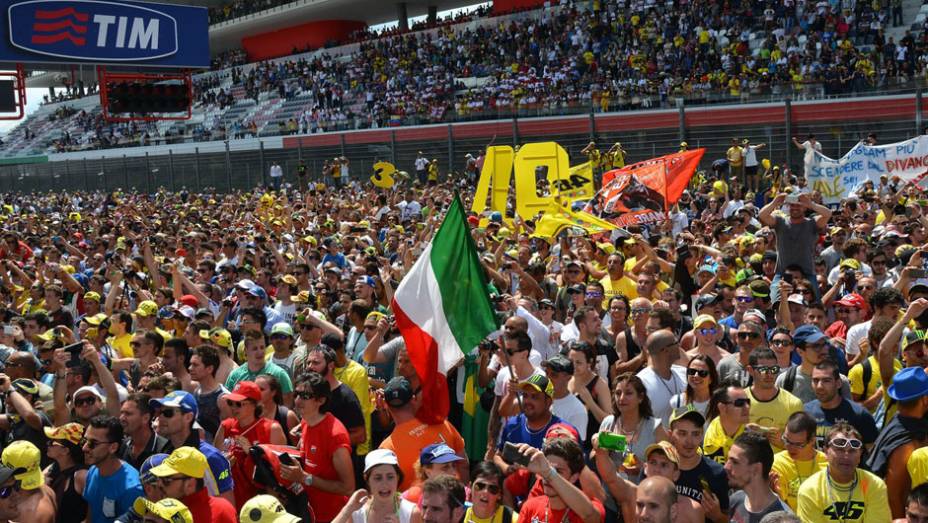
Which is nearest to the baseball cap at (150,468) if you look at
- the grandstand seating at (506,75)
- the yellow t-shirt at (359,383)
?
the yellow t-shirt at (359,383)

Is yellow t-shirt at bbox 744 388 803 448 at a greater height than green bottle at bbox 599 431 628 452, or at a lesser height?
lesser

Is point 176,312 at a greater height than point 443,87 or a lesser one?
lesser

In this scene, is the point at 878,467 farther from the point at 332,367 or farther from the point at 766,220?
the point at 766,220

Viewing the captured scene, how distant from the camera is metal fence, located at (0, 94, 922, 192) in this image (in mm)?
23344

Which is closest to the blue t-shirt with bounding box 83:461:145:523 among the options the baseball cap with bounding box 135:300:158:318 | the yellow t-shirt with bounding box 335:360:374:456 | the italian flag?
the italian flag

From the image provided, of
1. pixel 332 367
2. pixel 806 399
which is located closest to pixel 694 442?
pixel 806 399

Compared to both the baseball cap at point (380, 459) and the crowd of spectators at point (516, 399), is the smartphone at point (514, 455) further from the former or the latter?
the baseball cap at point (380, 459)

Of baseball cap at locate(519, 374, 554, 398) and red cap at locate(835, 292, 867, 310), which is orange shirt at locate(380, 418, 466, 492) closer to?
baseball cap at locate(519, 374, 554, 398)

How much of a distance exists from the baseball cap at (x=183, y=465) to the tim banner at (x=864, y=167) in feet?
45.2

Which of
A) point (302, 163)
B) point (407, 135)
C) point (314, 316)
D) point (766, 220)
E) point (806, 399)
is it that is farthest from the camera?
point (302, 163)

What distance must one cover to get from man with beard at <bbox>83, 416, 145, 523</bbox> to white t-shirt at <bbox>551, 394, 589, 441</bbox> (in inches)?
90.6

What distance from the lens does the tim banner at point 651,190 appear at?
45.0 feet

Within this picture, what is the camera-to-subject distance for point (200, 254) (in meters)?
14.1

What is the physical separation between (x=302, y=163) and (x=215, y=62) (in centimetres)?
2931
